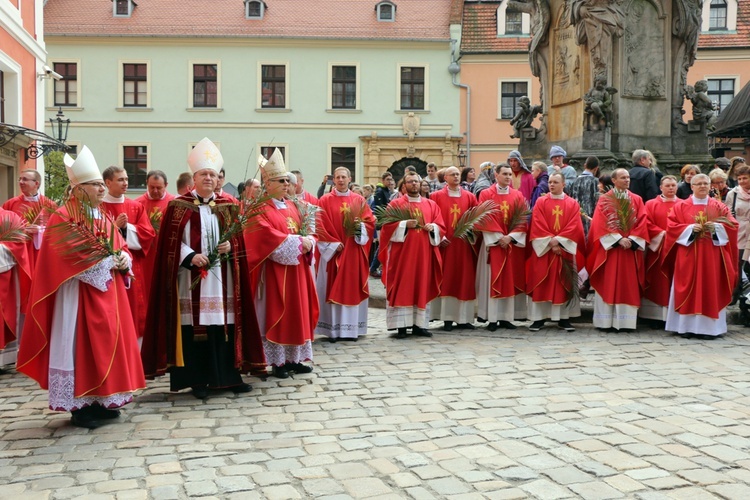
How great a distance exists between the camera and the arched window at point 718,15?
121ft

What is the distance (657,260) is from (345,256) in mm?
3840

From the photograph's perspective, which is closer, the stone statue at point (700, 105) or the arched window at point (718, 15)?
the stone statue at point (700, 105)

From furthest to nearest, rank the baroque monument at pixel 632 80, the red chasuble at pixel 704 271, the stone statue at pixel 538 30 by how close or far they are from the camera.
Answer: the stone statue at pixel 538 30 < the baroque monument at pixel 632 80 < the red chasuble at pixel 704 271

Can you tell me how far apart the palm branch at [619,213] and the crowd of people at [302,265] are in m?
0.02

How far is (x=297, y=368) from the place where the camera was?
8.06 metres

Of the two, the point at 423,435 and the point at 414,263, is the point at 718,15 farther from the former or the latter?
the point at 423,435

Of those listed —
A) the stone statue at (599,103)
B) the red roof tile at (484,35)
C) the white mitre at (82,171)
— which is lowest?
the white mitre at (82,171)

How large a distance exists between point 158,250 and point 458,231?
4.42 meters

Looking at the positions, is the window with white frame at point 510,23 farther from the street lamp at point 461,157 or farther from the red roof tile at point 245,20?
the street lamp at point 461,157

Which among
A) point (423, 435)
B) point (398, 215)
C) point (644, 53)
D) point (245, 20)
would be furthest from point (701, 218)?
point (245, 20)

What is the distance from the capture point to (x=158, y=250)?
7098 millimetres

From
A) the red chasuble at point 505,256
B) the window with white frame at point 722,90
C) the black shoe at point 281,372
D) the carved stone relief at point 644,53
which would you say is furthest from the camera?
the window with white frame at point 722,90

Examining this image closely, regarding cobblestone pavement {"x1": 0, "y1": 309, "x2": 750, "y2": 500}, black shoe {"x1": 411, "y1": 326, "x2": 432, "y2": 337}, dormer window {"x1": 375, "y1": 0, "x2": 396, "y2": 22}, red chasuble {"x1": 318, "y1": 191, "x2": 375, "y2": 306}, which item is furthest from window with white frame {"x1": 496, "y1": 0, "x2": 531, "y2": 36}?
cobblestone pavement {"x1": 0, "y1": 309, "x2": 750, "y2": 500}

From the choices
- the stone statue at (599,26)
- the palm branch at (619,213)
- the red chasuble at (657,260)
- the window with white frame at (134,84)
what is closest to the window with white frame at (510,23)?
the window with white frame at (134,84)
